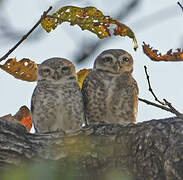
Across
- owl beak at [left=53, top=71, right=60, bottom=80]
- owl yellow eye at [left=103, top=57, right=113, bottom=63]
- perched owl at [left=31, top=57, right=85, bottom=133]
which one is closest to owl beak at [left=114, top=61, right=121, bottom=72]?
owl yellow eye at [left=103, top=57, right=113, bottom=63]

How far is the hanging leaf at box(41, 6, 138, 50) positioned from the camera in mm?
A: 2842

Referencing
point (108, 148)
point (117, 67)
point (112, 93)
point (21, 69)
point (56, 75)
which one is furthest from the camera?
point (56, 75)

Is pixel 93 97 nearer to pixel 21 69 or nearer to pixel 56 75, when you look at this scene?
pixel 56 75

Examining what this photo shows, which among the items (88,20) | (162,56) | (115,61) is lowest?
(162,56)

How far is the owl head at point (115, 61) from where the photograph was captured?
16.5 feet

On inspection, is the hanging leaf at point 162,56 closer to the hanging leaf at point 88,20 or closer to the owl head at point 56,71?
the hanging leaf at point 88,20

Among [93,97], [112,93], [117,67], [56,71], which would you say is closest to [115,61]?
[117,67]

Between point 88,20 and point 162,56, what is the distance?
28.5 inches

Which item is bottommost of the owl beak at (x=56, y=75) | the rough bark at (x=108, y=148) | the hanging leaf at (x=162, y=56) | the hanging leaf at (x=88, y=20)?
the rough bark at (x=108, y=148)

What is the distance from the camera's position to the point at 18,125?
304cm

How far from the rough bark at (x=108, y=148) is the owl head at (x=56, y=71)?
2.09 meters

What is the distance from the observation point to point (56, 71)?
5.14 meters

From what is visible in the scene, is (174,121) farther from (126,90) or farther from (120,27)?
(126,90)

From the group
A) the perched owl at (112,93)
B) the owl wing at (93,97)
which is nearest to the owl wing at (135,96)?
the perched owl at (112,93)
